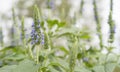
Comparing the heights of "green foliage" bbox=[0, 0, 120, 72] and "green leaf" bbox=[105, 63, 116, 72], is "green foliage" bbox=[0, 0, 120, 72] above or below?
above

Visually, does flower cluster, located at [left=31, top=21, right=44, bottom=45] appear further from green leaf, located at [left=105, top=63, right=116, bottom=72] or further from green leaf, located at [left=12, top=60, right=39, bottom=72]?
green leaf, located at [left=105, top=63, right=116, bottom=72]

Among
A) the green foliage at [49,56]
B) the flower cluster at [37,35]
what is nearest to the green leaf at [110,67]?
the green foliage at [49,56]

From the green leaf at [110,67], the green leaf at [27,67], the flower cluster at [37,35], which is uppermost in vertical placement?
the flower cluster at [37,35]

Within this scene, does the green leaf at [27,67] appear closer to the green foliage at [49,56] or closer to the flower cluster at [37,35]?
the green foliage at [49,56]

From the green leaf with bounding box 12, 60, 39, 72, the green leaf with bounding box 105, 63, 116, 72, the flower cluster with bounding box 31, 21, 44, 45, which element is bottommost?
the green leaf with bounding box 105, 63, 116, 72

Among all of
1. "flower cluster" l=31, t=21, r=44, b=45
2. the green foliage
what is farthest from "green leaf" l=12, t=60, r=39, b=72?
"flower cluster" l=31, t=21, r=44, b=45

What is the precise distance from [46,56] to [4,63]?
45 centimetres

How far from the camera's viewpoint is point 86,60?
2.60 metres

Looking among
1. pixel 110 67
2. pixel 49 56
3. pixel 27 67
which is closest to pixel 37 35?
pixel 27 67

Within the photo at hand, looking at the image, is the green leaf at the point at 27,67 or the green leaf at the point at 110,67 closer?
the green leaf at the point at 27,67

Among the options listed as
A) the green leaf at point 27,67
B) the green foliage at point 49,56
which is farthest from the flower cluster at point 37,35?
the green leaf at point 27,67

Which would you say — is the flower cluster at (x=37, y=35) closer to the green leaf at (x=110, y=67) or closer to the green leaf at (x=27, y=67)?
the green leaf at (x=27, y=67)

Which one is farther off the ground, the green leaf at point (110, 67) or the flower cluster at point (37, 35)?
the flower cluster at point (37, 35)

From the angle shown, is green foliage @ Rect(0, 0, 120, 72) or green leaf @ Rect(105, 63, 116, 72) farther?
green leaf @ Rect(105, 63, 116, 72)
